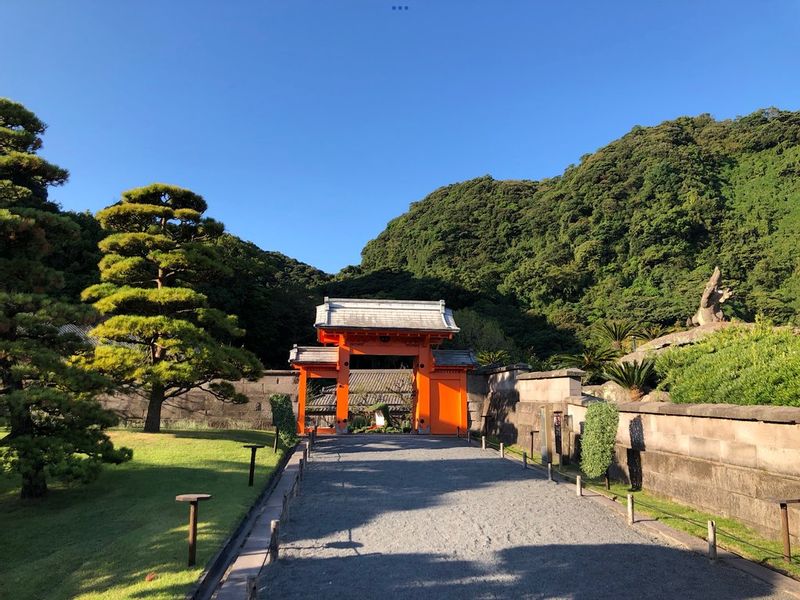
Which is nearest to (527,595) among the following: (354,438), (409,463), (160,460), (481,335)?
(409,463)

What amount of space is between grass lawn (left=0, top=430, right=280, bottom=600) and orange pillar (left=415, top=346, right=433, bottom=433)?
29.9 ft

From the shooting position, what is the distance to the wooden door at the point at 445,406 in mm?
20203

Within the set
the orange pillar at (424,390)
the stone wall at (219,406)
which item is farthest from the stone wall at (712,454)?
the stone wall at (219,406)

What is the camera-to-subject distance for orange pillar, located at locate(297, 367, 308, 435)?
19.5 m

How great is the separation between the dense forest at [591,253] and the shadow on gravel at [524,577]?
26.5 m

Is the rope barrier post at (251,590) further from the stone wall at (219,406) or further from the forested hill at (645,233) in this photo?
the forested hill at (645,233)

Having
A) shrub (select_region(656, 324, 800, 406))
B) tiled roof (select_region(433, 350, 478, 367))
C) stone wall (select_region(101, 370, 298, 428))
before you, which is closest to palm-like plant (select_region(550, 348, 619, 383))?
tiled roof (select_region(433, 350, 478, 367))

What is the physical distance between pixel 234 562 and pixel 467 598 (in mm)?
Result: 2567

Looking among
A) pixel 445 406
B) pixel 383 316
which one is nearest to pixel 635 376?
pixel 445 406

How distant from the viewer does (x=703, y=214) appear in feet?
166

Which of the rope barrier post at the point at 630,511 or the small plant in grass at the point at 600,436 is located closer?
the rope barrier post at the point at 630,511

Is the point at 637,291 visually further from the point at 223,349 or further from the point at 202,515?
the point at 202,515

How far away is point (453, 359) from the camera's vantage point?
2070 centimetres

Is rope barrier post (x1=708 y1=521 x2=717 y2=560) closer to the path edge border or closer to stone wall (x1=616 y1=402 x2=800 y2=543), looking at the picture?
stone wall (x1=616 y1=402 x2=800 y2=543)
